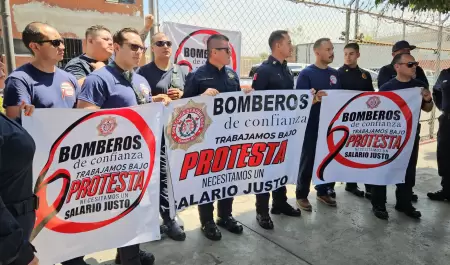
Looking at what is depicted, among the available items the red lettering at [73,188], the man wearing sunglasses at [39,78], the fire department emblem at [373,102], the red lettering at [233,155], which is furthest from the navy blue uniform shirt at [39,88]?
the fire department emblem at [373,102]

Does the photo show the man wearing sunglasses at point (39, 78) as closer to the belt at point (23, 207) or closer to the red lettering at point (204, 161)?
the belt at point (23, 207)

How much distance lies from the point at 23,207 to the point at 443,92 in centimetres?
437

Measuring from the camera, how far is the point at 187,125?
295 cm

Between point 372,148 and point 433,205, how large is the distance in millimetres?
1250

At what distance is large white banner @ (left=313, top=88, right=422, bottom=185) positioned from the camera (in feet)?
12.2

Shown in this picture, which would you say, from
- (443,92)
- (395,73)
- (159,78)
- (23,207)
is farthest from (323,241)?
(23,207)

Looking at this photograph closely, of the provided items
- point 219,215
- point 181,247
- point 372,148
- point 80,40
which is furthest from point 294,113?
point 80,40

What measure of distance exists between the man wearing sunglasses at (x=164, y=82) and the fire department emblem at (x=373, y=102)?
6.38 ft

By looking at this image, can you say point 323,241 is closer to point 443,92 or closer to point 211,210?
point 211,210

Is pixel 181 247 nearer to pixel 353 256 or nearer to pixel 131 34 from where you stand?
pixel 353 256

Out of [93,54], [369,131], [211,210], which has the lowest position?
[211,210]

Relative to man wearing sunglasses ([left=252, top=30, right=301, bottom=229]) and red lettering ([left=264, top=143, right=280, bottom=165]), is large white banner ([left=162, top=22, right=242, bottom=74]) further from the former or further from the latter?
red lettering ([left=264, top=143, right=280, bottom=165])

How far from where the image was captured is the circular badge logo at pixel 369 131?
3.73m

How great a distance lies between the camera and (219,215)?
12.0 feet
